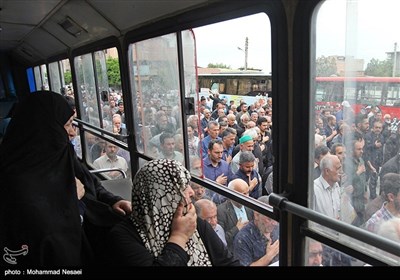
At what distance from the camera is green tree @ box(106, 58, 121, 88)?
3.38m

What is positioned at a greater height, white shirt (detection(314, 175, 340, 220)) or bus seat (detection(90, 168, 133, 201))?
white shirt (detection(314, 175, 340, 220))

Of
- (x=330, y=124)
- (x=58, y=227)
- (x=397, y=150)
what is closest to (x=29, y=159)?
(x=58, y=227)

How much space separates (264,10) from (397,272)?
1277mm

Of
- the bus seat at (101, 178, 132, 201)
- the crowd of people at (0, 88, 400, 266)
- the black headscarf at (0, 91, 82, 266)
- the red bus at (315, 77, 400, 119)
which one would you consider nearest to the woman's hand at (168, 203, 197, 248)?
the crowd of people at (0, 88, 400, 266)

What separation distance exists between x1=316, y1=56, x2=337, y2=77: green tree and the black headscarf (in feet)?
3.83

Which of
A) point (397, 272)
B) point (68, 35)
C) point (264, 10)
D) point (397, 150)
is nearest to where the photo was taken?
point (397, 272)

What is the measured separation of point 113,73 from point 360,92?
277cm

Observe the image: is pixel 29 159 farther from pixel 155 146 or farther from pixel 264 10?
pixel 155 146

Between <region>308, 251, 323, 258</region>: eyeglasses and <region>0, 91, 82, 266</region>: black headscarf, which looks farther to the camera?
<region>308, 251, 323, 258</region>: eyeglasses

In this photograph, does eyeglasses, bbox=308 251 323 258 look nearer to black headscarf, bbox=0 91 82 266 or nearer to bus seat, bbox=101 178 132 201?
black headscarf, bbox=0 91 82 266

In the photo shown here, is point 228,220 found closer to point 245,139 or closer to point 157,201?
point 157,201

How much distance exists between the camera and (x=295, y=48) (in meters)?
1.46

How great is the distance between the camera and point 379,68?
4.25 feet

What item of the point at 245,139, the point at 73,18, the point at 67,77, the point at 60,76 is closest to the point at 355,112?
the point at 245,139
